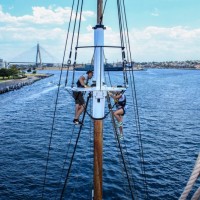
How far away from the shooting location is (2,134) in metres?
47.6

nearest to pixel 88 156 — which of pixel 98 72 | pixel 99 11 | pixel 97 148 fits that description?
pixel 97 148

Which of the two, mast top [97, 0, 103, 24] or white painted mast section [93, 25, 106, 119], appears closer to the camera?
white painted mast section [93, 25, 106, 119]

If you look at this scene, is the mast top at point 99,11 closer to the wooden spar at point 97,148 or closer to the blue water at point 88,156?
the wooden spar at point 97,148

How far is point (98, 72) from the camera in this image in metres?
8.93

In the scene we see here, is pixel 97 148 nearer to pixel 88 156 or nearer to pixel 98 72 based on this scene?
pixel 98 72

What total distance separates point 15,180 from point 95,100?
23766 millimetres

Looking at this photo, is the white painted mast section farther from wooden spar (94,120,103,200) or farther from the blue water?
the blue water

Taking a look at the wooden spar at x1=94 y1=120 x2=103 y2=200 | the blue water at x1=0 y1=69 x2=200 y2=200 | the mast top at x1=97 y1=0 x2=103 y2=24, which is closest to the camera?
the mast top at x1=97 y1=0 x2=103 y2=24

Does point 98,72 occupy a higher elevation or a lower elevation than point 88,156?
higher

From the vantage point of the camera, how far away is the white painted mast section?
8.93m

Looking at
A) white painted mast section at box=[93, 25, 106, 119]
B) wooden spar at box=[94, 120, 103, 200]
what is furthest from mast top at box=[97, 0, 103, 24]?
wooden spar at box=[94, 120, 103, 200]

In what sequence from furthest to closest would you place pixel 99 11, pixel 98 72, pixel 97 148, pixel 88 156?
pixel 88 156, pixel 97 148, pixel 99 11, pixel 98 72

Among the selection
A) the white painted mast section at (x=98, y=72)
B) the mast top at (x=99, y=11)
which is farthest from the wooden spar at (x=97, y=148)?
the mast top at (x=99, y=11)

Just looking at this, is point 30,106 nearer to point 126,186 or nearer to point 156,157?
point 156,157
